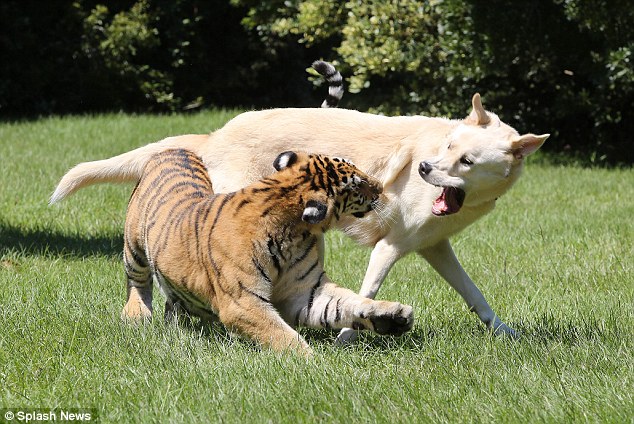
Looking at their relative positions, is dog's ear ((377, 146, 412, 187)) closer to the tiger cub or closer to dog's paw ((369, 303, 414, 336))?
the tiger cub

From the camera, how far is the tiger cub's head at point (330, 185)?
16.2ft

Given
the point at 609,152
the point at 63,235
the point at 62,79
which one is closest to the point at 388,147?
the point at 63,235

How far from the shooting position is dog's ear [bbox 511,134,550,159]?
532 centimetres

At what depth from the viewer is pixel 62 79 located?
17328mm

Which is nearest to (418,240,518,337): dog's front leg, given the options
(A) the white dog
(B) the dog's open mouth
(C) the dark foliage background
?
(A) the white dog

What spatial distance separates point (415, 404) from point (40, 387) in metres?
1.66

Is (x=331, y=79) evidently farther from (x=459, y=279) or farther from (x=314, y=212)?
(x=314, y=212)

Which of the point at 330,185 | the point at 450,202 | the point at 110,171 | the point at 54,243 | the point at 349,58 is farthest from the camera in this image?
the point at 349,58

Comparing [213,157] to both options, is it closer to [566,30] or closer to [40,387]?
[40,387]

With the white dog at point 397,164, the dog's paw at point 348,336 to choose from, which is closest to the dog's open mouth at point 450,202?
the white dog at point 397,164

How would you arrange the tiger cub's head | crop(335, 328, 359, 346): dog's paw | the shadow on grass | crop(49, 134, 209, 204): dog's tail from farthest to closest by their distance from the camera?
1. the shadow on grass
2. crop(49, 134, 209, 204): dog's tail
3. crop(335, 328, 359, 346): dog's paw
4. the tiger cub's head

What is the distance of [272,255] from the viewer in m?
4.86

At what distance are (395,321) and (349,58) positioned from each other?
9166 mm

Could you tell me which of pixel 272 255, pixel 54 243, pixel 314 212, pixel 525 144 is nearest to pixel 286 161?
pixel 314 212
